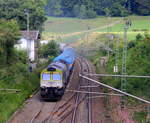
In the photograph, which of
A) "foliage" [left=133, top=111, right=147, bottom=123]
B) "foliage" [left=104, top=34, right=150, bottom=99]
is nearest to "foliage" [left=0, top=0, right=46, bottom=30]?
"foliage" [left=104, top=34, right=150, bottom=99]

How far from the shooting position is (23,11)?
40219 mm

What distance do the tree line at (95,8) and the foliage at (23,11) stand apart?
242cm

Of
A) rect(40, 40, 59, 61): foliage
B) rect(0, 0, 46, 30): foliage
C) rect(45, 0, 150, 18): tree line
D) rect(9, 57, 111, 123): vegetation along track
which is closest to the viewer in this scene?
rect(9, 57, 111, 123): vegetation along track

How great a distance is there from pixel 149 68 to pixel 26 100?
8.89 m

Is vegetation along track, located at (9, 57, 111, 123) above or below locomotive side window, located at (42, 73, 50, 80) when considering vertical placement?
below

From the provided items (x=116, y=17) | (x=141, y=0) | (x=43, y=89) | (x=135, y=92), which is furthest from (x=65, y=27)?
(x=135, y=92)

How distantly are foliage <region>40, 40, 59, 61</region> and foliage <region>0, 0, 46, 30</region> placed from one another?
3191 mm

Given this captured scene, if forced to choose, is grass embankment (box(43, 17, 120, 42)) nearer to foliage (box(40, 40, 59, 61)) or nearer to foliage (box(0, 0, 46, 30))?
foliage (box(40, 40, 59, 61))

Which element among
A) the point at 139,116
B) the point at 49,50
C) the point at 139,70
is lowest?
the point at 139,116

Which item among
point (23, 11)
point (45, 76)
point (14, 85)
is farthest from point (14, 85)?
point (23, 11)

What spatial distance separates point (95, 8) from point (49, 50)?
38.5 feet

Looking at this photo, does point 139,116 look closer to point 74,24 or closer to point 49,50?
point 74,24

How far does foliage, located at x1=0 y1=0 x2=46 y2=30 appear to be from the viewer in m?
39.9

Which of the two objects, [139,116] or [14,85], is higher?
[14,85]
